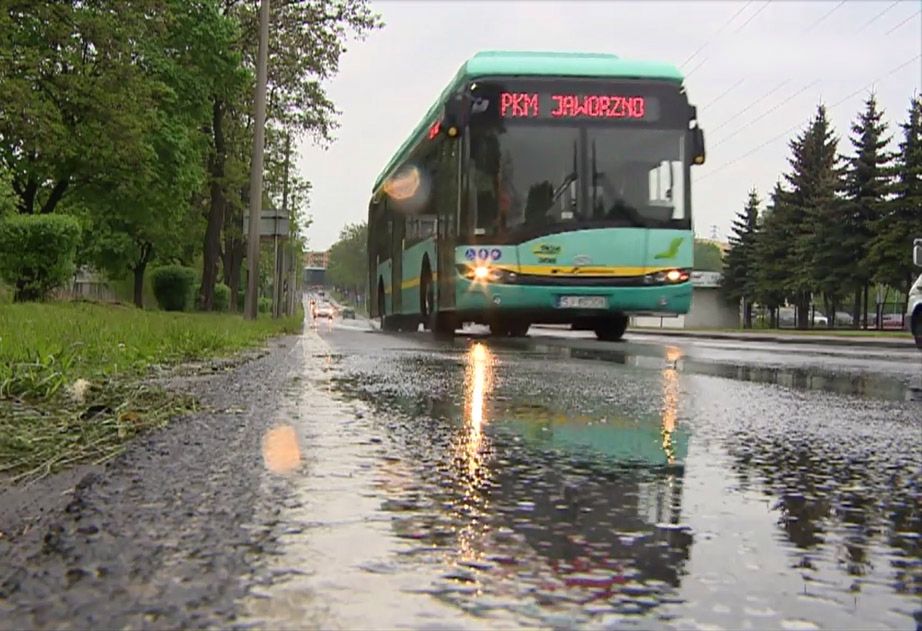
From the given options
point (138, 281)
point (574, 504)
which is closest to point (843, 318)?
point (138, 281)

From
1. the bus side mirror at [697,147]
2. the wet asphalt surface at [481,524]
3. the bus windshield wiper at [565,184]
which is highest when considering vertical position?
the bus side mirror at [697,147]

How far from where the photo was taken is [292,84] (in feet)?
110

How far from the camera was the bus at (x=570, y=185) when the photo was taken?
13.2 meters

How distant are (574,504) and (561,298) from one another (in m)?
10.7

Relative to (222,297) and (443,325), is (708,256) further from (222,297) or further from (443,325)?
(443,325)

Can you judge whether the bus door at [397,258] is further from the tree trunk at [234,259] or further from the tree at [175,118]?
the tree trunk at [234,259]

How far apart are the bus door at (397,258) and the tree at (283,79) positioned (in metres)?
10.9

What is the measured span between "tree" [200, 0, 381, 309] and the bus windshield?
1800cm

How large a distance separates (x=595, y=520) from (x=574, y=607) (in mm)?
748

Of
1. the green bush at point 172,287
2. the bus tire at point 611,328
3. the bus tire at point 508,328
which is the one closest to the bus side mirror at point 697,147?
the bus tire at point 611,328

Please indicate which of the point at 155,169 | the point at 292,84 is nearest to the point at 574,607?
the point at 155,169

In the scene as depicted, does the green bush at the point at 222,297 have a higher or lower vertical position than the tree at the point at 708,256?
lower

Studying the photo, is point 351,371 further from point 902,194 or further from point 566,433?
point 902,194

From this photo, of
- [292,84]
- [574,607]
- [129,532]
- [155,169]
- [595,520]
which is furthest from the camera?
[292,84]
